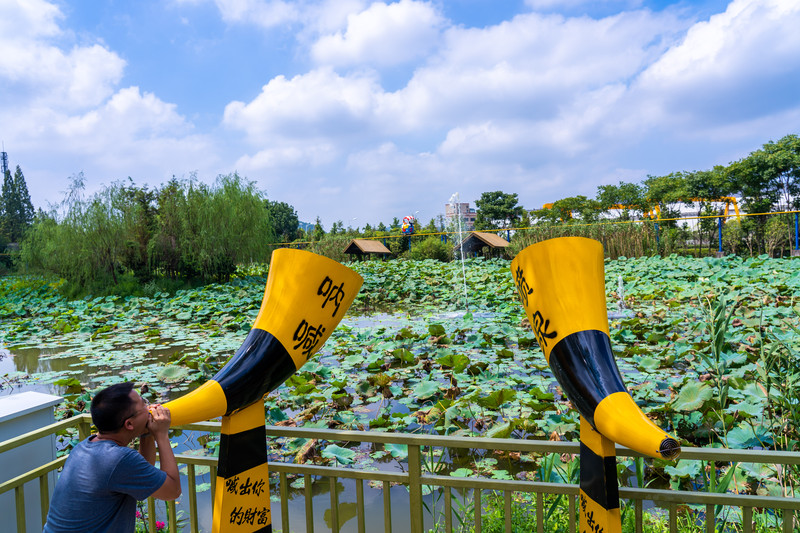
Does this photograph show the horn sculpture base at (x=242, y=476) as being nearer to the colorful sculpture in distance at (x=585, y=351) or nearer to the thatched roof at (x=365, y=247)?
the colorful sculpture in distance at (x=585, y=351)

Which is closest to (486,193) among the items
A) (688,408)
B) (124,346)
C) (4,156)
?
(124,346)

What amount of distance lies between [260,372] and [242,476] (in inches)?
11.2

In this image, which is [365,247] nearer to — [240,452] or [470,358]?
[470,358]

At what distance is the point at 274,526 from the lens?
254 cm

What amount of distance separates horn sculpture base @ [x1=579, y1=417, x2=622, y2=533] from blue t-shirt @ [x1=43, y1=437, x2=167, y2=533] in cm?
108

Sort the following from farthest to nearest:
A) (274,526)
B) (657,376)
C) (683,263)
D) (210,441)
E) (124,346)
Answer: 1. (683,263)
2. (124,346)
3. (657,376)
4. (210,441)
5. (274,526)

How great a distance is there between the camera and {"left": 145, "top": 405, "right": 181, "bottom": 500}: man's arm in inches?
48.3

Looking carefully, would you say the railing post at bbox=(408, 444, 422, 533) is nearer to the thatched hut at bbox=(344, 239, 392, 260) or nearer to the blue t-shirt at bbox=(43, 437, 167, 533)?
the blue t-shirt at bbox=(43, 437, 167, 533)

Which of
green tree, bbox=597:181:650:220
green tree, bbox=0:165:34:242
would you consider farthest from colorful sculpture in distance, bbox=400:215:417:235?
green tree, bbox=0:165:34:242

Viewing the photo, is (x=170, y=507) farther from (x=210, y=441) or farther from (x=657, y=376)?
(x=657, y=376)

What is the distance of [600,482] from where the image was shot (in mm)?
1105

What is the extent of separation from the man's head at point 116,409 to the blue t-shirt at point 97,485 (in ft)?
0.16

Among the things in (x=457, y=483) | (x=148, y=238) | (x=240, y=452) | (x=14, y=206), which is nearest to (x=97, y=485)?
(x=240, y=452)

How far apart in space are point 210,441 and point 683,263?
944 centimetres
